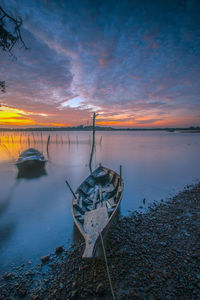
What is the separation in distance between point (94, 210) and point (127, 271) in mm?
2603

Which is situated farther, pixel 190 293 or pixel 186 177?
pixel 186 177

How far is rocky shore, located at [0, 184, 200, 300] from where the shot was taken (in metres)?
3.64

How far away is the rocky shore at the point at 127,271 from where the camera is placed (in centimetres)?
364

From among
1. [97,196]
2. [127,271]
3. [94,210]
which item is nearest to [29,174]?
[97,196]

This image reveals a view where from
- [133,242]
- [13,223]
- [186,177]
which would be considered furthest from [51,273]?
[186,177]

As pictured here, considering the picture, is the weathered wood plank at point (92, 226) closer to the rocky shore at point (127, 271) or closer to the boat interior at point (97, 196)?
the boat interior at point (97, 196)

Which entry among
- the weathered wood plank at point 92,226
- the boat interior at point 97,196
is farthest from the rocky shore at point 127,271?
the boat interior at point 97,196

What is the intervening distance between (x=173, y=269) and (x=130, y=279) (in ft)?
4.97

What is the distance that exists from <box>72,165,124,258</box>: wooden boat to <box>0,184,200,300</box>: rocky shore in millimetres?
797

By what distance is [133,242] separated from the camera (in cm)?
538

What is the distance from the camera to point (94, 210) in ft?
20.6

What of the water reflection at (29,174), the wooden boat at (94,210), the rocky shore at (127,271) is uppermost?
the wooden boat at (94,210)

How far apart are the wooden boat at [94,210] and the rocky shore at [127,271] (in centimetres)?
80

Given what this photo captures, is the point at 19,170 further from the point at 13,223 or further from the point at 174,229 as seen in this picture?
the point at 174,229
